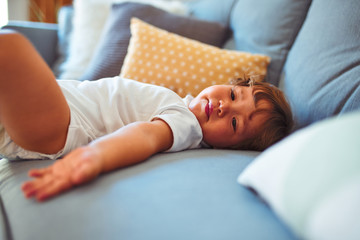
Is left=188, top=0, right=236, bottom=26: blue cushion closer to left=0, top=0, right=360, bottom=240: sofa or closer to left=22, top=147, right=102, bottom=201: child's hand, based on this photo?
left=0, top=0, right=360, bottom=240: sofa

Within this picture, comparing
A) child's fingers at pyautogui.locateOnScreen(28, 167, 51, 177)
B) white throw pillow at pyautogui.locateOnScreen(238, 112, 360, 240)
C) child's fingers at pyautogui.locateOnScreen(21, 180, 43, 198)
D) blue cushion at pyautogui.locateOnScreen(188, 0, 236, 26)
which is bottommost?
child's fingers at pyautogui.locateOnScreen(21, 180, 43, 198)

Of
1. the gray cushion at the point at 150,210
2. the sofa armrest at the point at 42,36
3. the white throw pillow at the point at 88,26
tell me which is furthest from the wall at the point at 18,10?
the gray cushion at the point at 150,210

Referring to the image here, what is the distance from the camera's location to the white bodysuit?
0.80m

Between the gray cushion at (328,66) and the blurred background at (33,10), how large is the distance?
2527 millimetres

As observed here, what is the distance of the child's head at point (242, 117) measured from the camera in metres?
0.98

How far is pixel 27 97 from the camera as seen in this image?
689 mm

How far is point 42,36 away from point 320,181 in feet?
6.68

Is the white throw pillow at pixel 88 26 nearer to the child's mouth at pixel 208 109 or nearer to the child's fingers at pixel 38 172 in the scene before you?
the child's mouth at pixel 208 109

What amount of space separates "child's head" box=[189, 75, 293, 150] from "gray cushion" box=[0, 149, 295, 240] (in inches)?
13.8

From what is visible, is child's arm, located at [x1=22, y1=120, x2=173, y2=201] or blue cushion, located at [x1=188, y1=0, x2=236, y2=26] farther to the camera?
blue cushion, located at [x1=188, y1=0, x2=236, y2=26]

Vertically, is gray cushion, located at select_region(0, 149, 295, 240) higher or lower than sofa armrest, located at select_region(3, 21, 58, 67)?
higher

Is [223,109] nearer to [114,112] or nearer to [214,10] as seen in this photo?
[114,112]

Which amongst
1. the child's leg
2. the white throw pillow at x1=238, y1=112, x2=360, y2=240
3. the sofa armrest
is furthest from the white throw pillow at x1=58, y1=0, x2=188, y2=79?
the white throw pillow at x1=238, y1=112, x2=360, y2=240

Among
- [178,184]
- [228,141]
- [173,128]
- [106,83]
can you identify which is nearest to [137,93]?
[106,83]
